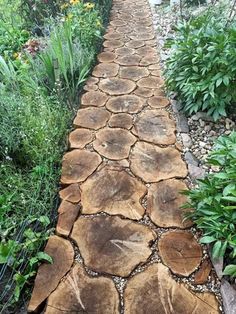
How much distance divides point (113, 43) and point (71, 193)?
2.55 metres

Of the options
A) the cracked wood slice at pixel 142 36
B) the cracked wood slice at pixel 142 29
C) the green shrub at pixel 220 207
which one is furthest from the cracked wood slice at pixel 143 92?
the cracked wood slice at pixel 142 29

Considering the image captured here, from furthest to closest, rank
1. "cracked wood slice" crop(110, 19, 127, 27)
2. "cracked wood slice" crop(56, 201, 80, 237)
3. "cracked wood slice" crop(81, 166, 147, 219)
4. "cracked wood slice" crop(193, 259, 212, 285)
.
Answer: "cracked wood slice" crop(110, 19, 127, 27), "cracked wood slice" crop(81, 166, 147, 219), "cracked wood slice" crop(56, 201, 80, 237), "cracked wood slice" crop(193, 259, 212, 285)

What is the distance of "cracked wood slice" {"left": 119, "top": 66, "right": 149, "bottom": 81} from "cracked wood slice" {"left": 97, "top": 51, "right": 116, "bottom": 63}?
281mm

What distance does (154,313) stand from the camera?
1211 millimetres

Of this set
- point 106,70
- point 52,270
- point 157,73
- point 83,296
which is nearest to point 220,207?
point 83,296

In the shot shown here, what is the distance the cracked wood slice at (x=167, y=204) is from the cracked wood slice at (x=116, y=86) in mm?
1233

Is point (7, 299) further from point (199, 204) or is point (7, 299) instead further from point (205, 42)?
point (205, 42)

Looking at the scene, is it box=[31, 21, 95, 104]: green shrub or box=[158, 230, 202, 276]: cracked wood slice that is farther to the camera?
box=[31, 21, 95, 104]: green shrub

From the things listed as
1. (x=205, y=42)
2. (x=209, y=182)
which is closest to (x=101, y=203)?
(x=209, y=182)

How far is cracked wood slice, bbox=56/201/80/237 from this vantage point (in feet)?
5.11

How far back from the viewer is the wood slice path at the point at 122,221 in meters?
1.27

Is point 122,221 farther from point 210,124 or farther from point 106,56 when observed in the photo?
point 106,56

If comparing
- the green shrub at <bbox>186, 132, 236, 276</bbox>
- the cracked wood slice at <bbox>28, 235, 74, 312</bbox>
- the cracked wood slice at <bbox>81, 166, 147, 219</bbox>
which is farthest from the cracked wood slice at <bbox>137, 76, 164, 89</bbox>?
the cracked wood slice at <bbox>28, 235, 74, 312</bbox>

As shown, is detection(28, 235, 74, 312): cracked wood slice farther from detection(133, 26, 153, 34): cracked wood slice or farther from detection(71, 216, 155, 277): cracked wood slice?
detection(133, 26, 153, 34): cracked wood slice
